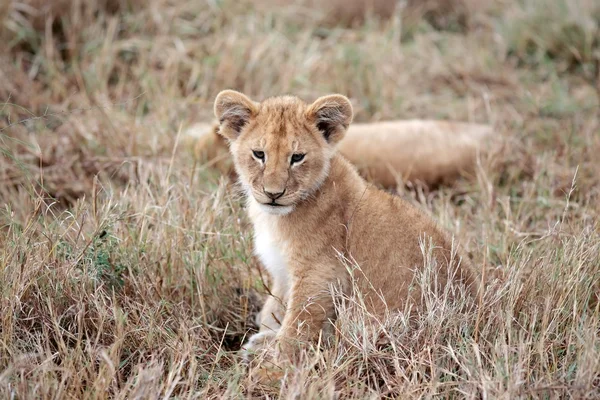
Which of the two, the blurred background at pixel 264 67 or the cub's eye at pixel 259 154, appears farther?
the blurred background at pixel 264 67

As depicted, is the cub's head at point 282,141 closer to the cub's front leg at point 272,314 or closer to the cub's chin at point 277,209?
the cub's chin at point 277,209

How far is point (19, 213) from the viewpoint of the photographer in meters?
4.66

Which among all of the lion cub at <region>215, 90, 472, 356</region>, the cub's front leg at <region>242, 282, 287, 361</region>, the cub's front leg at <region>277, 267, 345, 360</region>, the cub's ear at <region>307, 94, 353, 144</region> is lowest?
the cub's front leg at <region>242, 282, 287, 361</region>

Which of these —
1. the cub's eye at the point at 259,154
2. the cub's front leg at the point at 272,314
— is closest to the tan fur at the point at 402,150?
the cub's front leg at the point at 272,314

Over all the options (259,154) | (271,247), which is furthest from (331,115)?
(271,247)

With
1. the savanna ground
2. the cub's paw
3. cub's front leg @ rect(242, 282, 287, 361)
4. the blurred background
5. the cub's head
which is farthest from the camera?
the blurred background

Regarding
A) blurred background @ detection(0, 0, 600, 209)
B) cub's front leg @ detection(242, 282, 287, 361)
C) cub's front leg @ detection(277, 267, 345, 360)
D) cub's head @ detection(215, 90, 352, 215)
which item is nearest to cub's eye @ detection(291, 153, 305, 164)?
cub's head @ detection(215, 90, 352, 215)

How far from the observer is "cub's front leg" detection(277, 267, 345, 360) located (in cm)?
343

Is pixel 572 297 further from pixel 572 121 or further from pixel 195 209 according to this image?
pixel 572 121

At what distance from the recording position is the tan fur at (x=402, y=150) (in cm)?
533

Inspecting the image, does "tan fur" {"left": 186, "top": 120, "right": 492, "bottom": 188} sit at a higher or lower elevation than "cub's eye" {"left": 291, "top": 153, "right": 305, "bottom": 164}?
lower

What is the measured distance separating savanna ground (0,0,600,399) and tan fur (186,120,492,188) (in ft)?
0.48

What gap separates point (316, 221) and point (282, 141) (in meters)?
0.42

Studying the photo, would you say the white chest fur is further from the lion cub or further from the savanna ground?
the savanna ground
